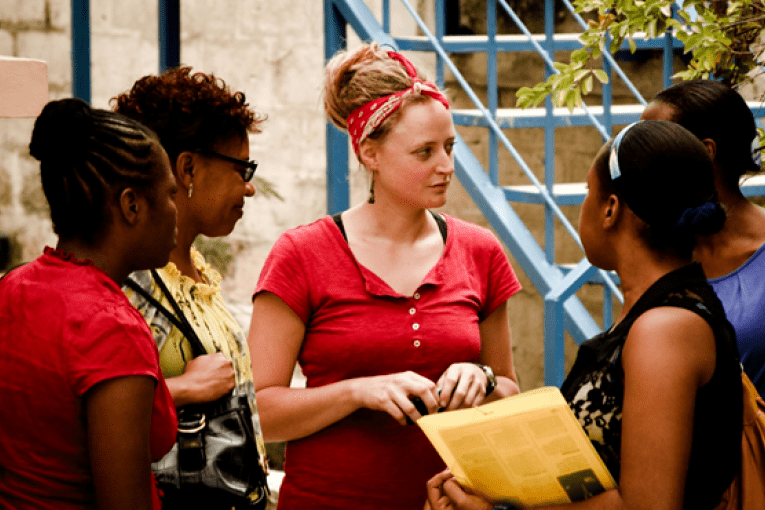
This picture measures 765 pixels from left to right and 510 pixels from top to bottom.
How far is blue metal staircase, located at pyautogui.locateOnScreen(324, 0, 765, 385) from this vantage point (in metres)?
3.69

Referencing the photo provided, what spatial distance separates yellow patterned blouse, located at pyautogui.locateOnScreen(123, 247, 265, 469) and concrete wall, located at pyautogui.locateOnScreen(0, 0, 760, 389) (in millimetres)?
4112

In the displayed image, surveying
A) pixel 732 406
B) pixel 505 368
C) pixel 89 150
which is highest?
pixel 89 150

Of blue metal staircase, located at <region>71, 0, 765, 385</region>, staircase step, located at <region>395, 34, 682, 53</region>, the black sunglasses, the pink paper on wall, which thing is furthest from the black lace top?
staircase step, located at <region>395, 34, 682, 53</region>

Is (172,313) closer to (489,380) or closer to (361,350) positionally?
(361,350)

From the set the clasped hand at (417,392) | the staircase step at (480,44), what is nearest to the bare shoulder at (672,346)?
the clasped hand at (417,392)

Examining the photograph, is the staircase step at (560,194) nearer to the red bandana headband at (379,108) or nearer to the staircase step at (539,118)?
the staircase step at (539,118)

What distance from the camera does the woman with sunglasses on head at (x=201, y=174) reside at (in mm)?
1941

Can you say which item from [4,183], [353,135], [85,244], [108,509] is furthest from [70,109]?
[4,183]

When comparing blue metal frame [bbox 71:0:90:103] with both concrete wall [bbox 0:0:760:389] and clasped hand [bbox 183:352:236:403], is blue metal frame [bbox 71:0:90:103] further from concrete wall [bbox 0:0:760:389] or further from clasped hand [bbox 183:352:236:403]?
concrete wall [bbox 0:0:760:389]

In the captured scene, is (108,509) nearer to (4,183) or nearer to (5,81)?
(5,81)

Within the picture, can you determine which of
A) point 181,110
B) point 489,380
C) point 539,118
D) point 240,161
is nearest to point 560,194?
point 539,118

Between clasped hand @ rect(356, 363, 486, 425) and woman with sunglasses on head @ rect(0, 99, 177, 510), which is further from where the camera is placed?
clasped hand @ rect(356, 363, 486, 425)

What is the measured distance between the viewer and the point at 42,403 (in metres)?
1.34

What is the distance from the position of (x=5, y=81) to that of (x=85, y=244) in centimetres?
60
